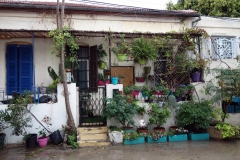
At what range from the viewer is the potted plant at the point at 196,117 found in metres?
7.46

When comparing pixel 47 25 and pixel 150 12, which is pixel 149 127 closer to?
pixel 150 12

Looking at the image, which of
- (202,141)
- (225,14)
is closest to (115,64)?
(202,141)

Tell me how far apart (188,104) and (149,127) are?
1.71m

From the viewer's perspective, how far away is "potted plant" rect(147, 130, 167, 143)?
7.23 m

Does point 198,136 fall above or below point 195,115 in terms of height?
below

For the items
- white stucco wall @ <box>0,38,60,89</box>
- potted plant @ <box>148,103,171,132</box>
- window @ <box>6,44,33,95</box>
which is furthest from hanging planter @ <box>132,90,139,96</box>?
window @ <box>6,44,33,95</box>

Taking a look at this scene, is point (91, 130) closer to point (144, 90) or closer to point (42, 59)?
point (144, 90)

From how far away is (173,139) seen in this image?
7.42 m

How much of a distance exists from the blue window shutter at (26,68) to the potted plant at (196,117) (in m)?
6.26

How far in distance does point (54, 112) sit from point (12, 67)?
10.7 feet

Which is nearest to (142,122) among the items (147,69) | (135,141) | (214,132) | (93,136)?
(135,141)

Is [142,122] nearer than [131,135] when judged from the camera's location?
No

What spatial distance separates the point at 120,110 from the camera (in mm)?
6949

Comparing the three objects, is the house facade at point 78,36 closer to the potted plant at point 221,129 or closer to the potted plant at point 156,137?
the potted plant at point 156,137
